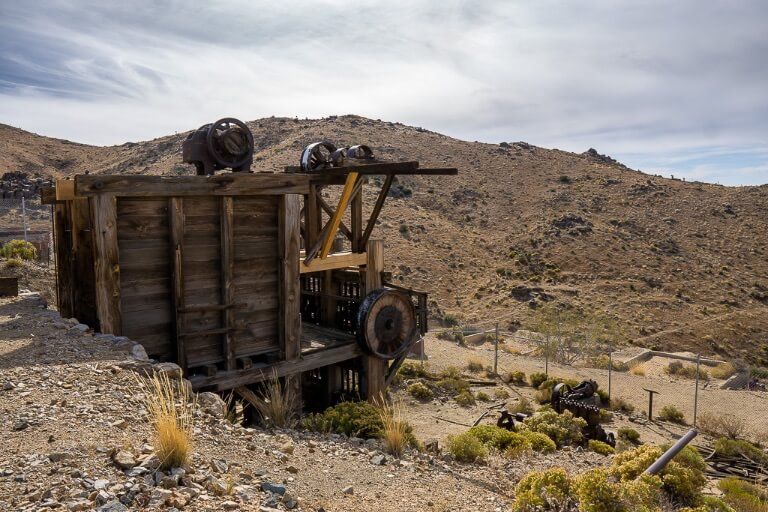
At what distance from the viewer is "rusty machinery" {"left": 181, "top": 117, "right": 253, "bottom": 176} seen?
921 centimetres

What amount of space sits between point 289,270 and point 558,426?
6.65 m

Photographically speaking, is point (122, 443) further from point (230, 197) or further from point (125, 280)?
point (230, 197)

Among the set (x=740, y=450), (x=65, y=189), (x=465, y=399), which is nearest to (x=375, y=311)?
(x=65, y=189)

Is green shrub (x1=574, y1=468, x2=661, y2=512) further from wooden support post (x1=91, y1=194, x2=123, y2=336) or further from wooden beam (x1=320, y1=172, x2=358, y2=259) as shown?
wooden support post (x1=91, y1=194, x2=123, y2=336)

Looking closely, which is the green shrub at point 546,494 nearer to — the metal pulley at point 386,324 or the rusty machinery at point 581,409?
the metal pulley at point 386,324

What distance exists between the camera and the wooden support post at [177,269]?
790cm

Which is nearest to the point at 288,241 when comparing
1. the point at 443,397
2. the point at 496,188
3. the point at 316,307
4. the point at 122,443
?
the point at 316,307

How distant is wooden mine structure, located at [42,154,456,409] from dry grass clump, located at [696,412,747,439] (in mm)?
10444

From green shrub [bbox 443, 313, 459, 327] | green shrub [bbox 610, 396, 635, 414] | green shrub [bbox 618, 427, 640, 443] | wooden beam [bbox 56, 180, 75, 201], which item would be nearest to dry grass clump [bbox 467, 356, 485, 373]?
green shrub [bbox 610, 396, 635, 414]

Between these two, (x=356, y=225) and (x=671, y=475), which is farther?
(x=356, y=225)

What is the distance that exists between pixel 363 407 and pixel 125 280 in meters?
3.70

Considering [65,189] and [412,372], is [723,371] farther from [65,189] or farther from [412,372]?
[65,189]

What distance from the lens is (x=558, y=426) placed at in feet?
39.2

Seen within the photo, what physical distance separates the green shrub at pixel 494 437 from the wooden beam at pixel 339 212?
379cm
